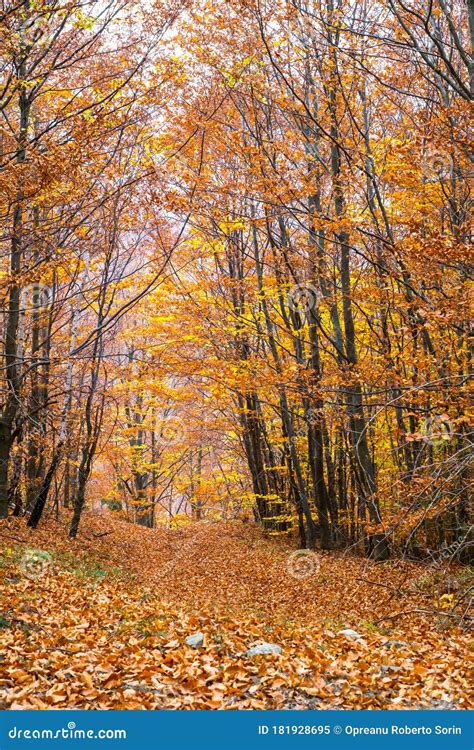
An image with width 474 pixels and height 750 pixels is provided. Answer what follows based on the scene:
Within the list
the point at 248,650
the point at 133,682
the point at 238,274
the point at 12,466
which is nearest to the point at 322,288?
the point at 238,274

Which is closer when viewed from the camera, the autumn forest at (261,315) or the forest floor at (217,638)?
the forest floor at (217,638)

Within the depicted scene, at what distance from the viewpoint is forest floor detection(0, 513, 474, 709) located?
14.4 feet

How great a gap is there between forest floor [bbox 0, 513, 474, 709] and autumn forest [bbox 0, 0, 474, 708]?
4 centimetres

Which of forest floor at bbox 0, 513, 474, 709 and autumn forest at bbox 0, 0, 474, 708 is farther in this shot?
autumn forest at bbox 0, 0, 474, 708

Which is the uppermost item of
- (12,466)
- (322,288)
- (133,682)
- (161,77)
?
(161,77)

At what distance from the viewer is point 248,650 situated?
5543 millimetres

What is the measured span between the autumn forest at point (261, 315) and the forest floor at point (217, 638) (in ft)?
0.12

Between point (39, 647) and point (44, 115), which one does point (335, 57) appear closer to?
point (44, 115)

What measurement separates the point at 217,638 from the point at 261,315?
33.8 ft

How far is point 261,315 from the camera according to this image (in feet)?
50.2

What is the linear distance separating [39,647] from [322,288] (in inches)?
407

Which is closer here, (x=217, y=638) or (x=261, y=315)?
(x=217, y=638)

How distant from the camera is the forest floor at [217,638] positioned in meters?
4.40

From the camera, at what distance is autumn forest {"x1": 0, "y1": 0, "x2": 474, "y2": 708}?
5730 mm
